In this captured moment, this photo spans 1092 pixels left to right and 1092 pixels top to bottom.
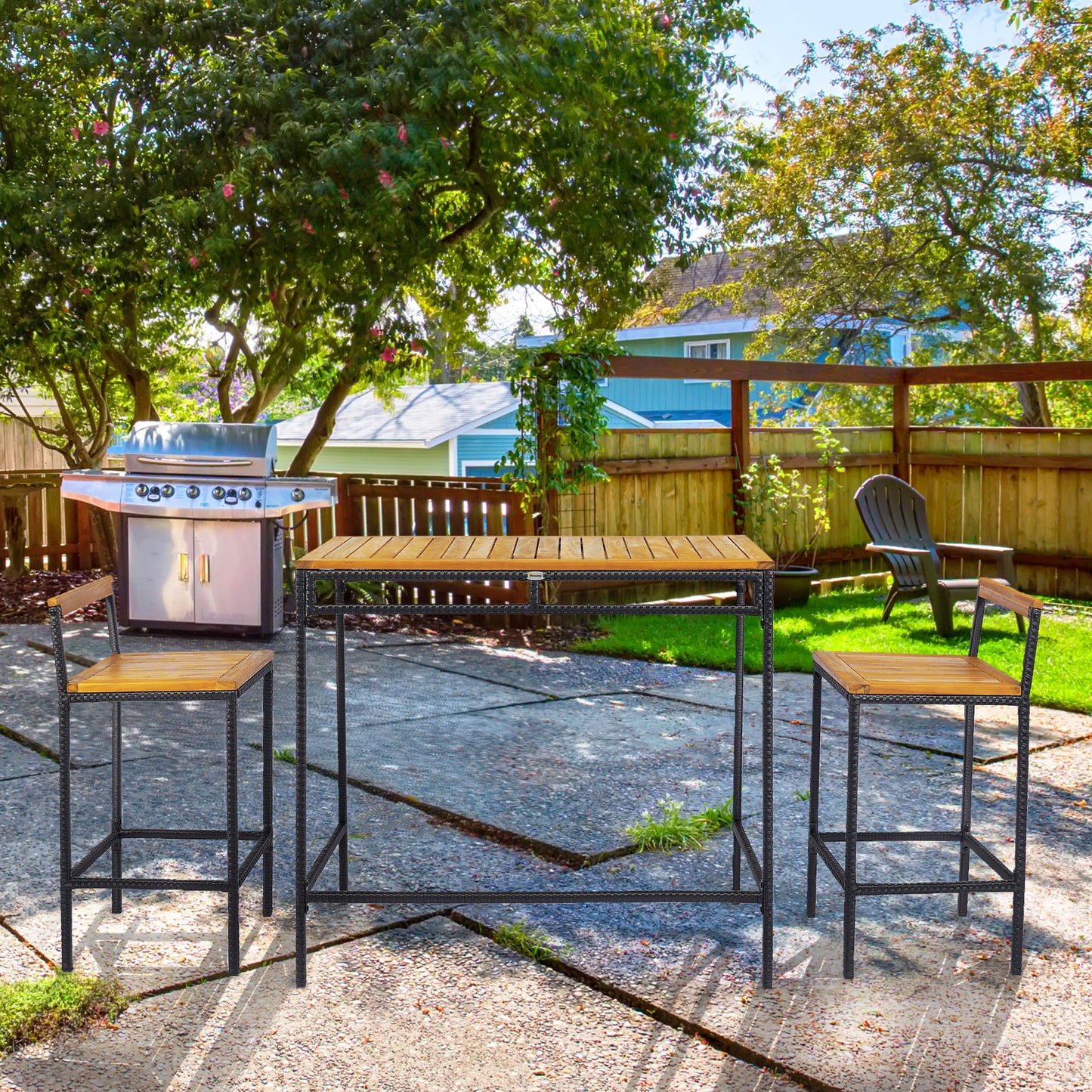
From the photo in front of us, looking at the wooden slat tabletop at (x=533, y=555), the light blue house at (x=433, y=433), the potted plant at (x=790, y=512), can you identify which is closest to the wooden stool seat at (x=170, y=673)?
the wooden slat tabletop at (x=533, y=555)

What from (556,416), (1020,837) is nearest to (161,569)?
(556,416)

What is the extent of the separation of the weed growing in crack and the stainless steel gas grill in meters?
4.92

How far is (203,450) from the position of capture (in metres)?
7.99

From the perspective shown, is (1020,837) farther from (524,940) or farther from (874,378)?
(874,378)

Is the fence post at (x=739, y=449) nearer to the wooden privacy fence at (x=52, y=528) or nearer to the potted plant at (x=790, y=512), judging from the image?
the potted plant at (x=790, y=512)

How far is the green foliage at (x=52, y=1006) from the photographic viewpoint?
2719mm

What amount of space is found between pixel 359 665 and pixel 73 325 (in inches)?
126

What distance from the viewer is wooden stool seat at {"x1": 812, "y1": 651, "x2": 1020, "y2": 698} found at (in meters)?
3.10

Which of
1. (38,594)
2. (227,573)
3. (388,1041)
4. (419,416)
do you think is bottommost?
(388,1041)

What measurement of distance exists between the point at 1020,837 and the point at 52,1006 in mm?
2441

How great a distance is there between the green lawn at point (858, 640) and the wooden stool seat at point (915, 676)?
310cm

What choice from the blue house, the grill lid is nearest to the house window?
the blue house

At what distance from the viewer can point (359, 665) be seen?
288 inches

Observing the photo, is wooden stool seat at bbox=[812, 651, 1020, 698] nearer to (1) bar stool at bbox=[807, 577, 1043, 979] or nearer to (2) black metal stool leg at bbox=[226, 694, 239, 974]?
(1) bar stool at bbox=[807, 577, 1043, 979]
